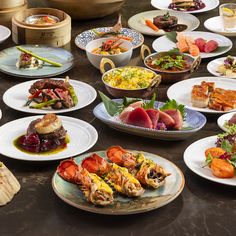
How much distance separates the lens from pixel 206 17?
4.02m

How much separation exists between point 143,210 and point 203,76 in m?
1.34

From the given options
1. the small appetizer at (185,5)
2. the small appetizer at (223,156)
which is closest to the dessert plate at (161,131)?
the small appetizer at (223,156)

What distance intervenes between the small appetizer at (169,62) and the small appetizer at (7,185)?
1.16 metres

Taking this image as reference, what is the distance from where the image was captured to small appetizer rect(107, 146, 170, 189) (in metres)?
2.06

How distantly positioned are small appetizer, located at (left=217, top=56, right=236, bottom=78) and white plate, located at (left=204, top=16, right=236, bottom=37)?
53 centimetres

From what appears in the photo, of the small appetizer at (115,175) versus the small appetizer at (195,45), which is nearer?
the small appetizer at (115,175)

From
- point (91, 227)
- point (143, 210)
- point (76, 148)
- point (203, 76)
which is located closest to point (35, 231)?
point (91, 227)

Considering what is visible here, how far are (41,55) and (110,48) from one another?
36 centimetres

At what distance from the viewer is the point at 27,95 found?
2803mm

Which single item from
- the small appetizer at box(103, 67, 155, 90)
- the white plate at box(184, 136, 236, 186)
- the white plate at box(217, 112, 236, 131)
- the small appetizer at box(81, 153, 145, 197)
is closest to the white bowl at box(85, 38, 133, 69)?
the small appetizer at box(103, 67, 155, 90)

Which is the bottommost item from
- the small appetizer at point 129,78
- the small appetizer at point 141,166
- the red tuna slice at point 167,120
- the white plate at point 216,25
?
the white plate at point 216,25

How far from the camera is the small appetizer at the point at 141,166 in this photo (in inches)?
81.3

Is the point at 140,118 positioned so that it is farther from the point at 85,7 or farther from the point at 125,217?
the point at 85,7

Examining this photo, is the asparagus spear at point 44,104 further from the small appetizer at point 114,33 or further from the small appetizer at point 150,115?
the small appetizer at point 114,33
